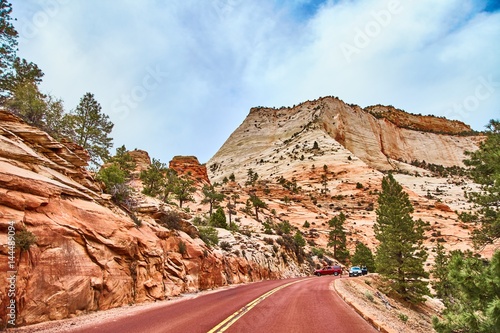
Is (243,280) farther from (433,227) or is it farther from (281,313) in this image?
(433,227)

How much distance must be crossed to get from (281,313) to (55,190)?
8676mm

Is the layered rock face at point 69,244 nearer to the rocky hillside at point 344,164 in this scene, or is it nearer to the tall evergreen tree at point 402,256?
the tall evergreen tree at point 402,256

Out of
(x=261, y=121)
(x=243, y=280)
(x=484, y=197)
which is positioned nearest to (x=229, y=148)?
(x=261, y=121)

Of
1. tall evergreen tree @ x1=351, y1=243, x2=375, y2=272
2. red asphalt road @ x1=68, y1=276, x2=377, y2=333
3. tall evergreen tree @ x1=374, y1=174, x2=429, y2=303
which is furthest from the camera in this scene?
tall evergreen tree @ x1=351, y1=243, x2=375, y2=272

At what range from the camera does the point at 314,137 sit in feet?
365

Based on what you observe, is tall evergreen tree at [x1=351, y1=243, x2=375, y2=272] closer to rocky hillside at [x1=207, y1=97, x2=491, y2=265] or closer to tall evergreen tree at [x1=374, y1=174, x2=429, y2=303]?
rocky hillside at [x1=207, y1=97, x2=491, y2=265]

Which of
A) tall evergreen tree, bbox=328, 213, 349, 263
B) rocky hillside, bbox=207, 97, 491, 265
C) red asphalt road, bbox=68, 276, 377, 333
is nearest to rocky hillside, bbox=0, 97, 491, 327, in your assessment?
rocky hillside, bbox=207, 97, 491, 265

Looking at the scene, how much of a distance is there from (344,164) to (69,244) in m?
89.8

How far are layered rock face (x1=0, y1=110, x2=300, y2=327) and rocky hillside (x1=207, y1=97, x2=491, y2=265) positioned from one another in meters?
39.0

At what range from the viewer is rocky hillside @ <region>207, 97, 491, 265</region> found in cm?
6606

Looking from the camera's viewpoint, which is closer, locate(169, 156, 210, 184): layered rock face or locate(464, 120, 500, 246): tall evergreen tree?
locate(464, 120, 500, 246): tall evergreen tree

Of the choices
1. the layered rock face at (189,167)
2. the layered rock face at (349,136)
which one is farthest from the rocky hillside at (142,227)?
the layered rock face at (349,136)

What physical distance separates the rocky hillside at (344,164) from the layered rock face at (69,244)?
128 ft

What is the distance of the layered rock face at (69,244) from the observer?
732 centimetres
